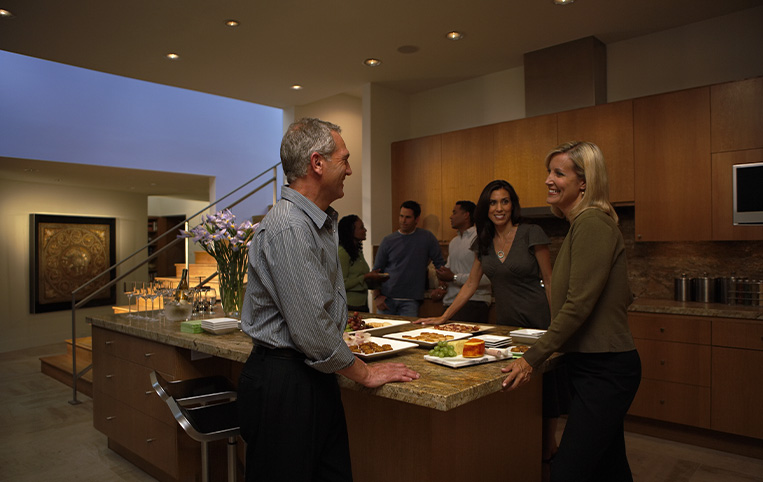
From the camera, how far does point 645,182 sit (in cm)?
385

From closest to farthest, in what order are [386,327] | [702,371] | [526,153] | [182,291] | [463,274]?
1. [386,327]
2. [182,291]
3. [702,371]
4. [463,274]
5. [526,153]

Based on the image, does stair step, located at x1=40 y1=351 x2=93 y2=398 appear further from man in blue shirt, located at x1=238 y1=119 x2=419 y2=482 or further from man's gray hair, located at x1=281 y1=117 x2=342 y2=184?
man's gray hair, located at x1=281 y1=117 x2=342 y2=184

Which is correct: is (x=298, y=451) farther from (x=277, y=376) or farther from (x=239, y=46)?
(x=239, y=46)

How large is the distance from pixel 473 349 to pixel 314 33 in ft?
10.3

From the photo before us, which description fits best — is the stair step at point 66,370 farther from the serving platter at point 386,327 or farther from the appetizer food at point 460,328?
the appetizer food at point 460,328

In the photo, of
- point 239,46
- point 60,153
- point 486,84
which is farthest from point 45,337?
point 486,84

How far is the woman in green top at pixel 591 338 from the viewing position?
1642mm

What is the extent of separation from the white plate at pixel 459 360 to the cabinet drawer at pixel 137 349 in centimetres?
146

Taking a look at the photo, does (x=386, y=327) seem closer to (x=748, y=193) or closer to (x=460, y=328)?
(x=460, y=328)

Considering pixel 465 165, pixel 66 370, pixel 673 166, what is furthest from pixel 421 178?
pixel 66 370

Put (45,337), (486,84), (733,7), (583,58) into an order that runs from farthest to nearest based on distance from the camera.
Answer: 1. (45,337)
2. (486,84)
3. (583,58)
4. (733,7)

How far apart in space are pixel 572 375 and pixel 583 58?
11.0 ft

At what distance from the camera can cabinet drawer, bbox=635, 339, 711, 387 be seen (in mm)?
3334

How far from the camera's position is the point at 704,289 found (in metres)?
3.74
